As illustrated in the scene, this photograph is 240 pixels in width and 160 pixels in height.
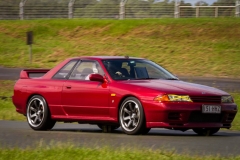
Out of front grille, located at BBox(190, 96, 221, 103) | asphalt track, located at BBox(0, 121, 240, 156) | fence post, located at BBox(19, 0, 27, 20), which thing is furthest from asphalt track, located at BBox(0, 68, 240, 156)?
fence post, located at BBox(19, 0, 27, 20)

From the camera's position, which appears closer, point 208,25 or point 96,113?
point 96,113

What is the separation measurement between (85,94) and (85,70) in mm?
560

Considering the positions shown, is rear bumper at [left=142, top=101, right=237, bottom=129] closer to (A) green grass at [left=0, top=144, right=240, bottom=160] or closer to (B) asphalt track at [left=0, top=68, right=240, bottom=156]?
(B) asphalt track at [left=0, top=68, right=240, bottom=156]

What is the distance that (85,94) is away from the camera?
12641 millimetres

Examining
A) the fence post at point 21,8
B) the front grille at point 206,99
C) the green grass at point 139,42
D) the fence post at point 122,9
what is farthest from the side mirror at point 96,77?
the fence post at point 21,8

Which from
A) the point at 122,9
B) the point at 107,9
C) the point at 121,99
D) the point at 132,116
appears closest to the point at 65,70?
the point at 121,99

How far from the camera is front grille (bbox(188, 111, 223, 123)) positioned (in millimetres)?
11656

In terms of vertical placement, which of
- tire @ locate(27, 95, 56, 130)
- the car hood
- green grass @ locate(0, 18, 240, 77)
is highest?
Result: the car hood

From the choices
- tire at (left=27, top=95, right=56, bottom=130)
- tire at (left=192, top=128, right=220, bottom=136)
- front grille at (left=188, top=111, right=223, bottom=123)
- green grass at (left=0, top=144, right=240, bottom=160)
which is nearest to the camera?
green grass at (left=0, top=144, right=240, bottom=160)

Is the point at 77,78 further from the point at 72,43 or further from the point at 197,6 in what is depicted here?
the point at 197,6

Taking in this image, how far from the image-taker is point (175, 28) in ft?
140

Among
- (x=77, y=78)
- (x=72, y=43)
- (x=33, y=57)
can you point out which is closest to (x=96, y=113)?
(x=77, y=78)

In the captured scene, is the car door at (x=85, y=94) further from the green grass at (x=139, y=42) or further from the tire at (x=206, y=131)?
the green grass at (x=139, y=42)

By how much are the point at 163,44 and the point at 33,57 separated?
7.04 metres
